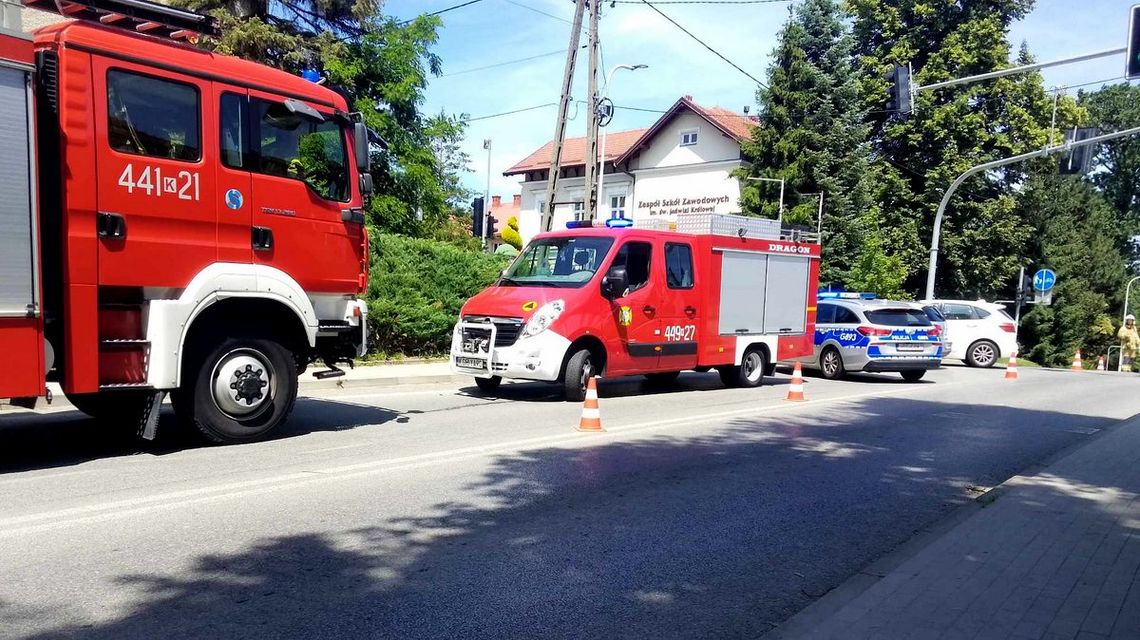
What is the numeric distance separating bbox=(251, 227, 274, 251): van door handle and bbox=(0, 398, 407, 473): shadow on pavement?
5.79 ft

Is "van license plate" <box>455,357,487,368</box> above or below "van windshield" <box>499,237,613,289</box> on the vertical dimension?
below

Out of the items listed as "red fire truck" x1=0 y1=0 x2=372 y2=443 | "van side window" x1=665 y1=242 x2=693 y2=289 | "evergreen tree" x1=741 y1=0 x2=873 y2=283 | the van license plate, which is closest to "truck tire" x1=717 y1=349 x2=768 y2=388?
"van side window" x1=665 y1=242 x2=693 y2=289

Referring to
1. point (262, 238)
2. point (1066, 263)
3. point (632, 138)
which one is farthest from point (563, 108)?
point (1066, 263)

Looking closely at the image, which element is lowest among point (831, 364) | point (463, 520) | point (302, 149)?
point (831, 364)

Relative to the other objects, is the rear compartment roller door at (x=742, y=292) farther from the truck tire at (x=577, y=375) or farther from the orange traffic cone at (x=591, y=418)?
the orange traffic cone at (x=591, y=418)

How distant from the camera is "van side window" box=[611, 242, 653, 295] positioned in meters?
12.3

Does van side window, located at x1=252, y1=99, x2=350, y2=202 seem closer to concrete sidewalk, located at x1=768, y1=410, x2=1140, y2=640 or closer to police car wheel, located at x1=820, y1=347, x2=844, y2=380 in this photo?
concrete sidewalk, located at x1=768, y1=410, x2=1140, y2=640

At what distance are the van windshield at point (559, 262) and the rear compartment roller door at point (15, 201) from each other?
275 inches

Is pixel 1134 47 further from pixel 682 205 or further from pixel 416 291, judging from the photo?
pixel 682 205

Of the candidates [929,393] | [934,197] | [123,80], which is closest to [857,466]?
[123,80]

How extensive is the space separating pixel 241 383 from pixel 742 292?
29.8 ft

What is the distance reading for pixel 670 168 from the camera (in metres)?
38.8

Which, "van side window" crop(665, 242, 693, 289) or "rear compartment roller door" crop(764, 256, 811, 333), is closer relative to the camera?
"van side window" crop(665, 242, 693, 289)

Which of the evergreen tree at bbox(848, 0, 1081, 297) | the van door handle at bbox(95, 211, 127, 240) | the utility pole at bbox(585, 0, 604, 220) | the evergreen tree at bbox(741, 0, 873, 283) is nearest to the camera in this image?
the van door handle at bbox(95, 211, 127, 240)
